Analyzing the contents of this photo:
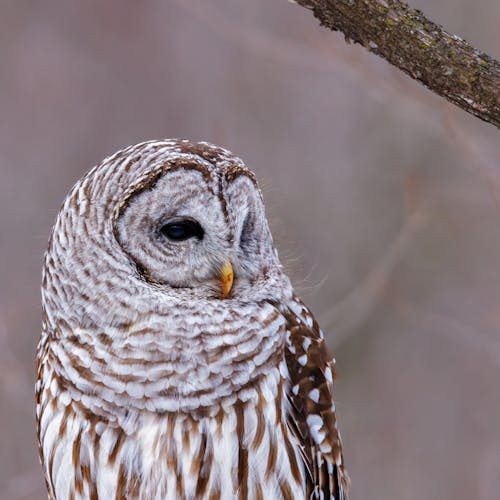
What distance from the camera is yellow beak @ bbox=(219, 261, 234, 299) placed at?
3.93 metres

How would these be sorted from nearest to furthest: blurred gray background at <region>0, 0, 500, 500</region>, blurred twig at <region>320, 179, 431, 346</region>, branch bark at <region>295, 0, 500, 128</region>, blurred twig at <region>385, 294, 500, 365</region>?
branch bark at <region>295, 0, 500, 128</region> < blurred twig at <region>385, 294, 500, 365</region> < blurred twig at <region>320, 179, 431, 346</region> < blurred gray background at <region>0, 0, 500, 500</region>

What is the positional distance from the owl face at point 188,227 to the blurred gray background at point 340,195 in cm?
289

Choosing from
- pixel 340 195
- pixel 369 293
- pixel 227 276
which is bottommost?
pixel 369 293

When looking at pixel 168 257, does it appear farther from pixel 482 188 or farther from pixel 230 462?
pixel 482 188

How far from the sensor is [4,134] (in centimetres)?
1020

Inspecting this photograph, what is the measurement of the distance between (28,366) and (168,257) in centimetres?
422

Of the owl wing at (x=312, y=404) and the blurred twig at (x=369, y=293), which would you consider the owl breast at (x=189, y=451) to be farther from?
the blurred twig at (x=369, y=293)

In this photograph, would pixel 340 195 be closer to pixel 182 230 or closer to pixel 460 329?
pixel 460 329

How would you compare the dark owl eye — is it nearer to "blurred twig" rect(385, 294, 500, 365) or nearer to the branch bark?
the branch bark

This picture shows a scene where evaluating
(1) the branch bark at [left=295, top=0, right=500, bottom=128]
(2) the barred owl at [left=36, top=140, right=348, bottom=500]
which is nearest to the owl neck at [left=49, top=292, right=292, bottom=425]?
(2) the barred owl at [left=36, top=140, right=348, bottom=500]

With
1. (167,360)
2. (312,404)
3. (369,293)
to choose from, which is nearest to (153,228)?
(167,360)

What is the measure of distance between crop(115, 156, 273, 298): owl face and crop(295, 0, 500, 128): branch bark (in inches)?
29.5

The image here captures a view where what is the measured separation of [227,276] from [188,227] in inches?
8.3

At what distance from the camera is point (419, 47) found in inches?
132
